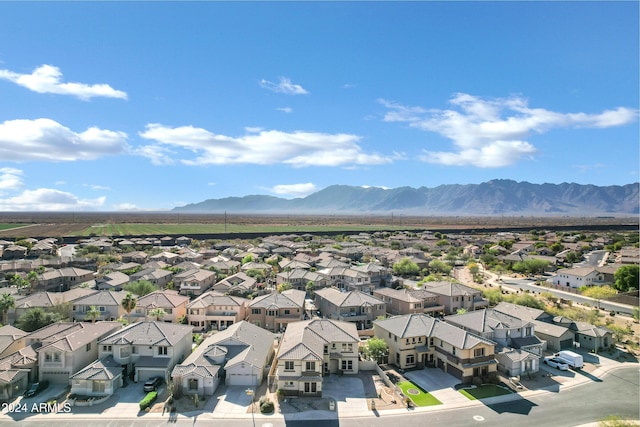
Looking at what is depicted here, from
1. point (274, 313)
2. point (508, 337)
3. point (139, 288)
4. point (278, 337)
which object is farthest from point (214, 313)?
point (508, 337)

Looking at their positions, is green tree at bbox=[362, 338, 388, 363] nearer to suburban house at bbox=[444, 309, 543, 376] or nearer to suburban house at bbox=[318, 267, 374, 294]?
suburban house at bbox=[444, 309, 543, 376]

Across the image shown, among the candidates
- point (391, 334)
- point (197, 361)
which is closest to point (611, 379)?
point (391, 334)

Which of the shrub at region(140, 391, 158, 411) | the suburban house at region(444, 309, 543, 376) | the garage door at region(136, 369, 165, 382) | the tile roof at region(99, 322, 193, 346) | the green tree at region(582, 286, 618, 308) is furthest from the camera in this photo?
the green tree at region(582, 286, 618, 308)

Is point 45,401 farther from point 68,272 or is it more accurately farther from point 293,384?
point 68,272

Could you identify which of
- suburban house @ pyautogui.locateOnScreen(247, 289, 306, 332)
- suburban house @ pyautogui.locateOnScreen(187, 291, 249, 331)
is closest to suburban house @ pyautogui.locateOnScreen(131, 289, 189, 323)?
suburban house @ pyautogui.locateOnScreen(187, 291, 249, 331)

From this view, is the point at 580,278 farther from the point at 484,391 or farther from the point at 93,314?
the point at 93,314
